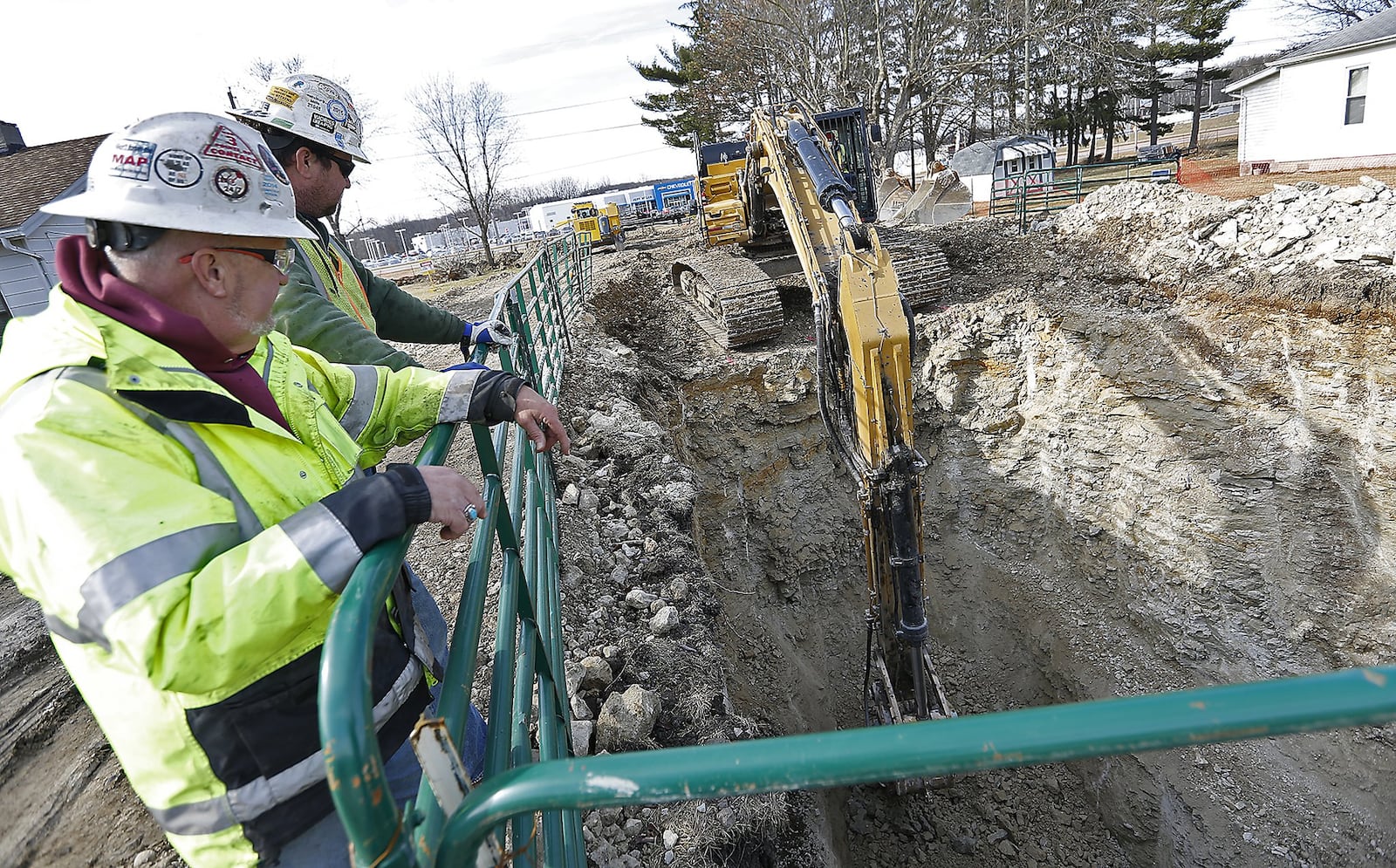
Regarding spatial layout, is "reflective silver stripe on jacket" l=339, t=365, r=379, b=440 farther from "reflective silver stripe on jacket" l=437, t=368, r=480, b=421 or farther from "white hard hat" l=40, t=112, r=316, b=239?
"white hard hat" l=40, t=112, r=316, b=239

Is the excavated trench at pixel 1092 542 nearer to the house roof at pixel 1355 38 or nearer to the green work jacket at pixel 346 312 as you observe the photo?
the green work jacket at pixel 346 312

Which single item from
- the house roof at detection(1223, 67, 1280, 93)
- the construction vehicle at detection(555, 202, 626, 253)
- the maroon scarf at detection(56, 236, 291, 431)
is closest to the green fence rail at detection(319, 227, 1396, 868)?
the maroon scarf at detection(56, 236, 291, 431)

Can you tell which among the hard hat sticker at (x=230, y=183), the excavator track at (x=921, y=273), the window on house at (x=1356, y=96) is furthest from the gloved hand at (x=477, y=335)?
the window on house at (x=1356, y=96)

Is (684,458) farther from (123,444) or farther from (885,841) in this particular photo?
(123,444)

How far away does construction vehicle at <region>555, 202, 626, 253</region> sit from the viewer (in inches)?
1044

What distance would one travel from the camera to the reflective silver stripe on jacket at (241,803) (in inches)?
48.1

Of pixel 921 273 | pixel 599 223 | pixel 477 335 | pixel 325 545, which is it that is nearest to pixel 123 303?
pixel 325 545

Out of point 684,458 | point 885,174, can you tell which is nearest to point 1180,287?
point 684,458

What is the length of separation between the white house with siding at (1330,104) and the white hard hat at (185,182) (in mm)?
21783

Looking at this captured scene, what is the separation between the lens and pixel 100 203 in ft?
4.10

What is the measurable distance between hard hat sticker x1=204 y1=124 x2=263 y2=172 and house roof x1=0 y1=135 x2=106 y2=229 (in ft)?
58.6

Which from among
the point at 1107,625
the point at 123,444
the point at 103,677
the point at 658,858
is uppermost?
the point at 123,444

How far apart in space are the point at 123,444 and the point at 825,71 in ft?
74.9

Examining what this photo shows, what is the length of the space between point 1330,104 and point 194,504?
23682 millimetres
